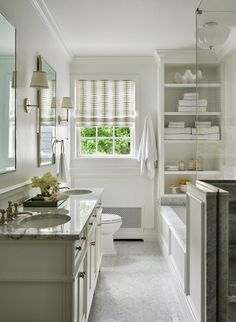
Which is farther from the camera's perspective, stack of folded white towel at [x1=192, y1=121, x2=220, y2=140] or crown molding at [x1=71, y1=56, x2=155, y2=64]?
crown molding at [x1=71, y1=56, x2=155, y2=64]

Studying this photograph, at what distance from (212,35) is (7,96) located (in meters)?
1.65

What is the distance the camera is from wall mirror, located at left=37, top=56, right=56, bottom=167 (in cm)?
311

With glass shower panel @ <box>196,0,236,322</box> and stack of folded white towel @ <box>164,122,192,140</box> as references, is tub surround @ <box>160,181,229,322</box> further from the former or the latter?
stack of folded white towel @ <box>164,122,192,140</box>

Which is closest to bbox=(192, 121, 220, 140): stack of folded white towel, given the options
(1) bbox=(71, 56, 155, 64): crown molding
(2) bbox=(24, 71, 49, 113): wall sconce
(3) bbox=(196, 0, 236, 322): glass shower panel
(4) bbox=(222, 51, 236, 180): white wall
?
(3) bbox=(196, 0, 236, 322): glass shower panel

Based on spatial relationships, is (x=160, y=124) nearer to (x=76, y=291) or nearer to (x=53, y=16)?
(x=53, y=16)

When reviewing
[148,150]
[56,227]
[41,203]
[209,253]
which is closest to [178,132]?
[148,150]

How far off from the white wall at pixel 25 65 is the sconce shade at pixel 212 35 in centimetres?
140

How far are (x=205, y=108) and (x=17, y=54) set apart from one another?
59.9 inches

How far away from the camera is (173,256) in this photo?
3314 mm

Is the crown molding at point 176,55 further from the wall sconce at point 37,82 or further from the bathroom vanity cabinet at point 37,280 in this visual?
the bathroom vanity cabinet at point 37,280

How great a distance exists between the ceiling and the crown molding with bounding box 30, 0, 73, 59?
0.01 m

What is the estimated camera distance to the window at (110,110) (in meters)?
4.68

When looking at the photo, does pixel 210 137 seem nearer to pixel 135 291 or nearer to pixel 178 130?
pixel 135 291

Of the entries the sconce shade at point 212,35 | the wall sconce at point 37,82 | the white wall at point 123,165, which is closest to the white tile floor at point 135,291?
the white wall at point 123,165
